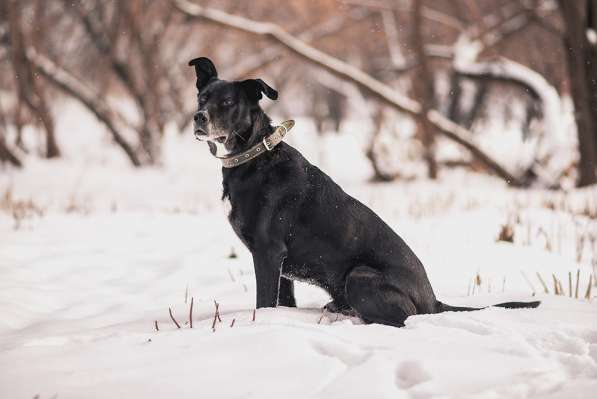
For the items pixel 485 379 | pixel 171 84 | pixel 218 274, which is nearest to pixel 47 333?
pixel 218 274

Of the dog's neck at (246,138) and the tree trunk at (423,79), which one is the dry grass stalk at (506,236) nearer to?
the dog's neck at (246,138)

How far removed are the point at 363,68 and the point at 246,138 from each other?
20224 millimetres

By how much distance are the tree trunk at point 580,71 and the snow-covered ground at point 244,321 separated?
5.46ft

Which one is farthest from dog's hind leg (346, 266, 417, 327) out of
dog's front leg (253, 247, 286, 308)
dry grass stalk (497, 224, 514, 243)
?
dry grass stalk (497, 224, 514, 243)

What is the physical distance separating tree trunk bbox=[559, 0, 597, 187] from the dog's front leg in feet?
25.3

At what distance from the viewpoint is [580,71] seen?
353 inches

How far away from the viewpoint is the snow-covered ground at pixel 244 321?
2145 mm

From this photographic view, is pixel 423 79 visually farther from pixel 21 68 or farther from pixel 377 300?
pixel 377 300

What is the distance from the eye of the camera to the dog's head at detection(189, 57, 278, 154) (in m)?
3.20

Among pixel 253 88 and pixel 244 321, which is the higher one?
pixel 253 88

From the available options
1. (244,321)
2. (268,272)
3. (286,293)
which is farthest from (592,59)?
(244,321)

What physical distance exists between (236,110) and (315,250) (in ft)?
3.02

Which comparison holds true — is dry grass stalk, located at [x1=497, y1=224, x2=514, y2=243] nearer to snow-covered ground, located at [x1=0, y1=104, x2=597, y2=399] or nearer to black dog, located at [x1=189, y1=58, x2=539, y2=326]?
snow-covered ground, located at [x1=0, y1=104, x2=597, y2=399]

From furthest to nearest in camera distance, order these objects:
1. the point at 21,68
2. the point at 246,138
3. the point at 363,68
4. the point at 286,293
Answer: the point at 363,68, the point at 21,68, the point at 286,293, the point at 246,138
